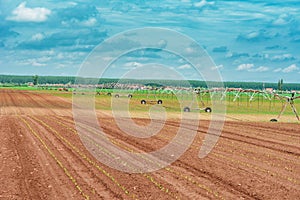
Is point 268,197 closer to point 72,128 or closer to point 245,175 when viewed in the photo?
point 245,175

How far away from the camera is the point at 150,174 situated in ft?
45.8

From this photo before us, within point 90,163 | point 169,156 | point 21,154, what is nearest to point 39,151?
point 21,154

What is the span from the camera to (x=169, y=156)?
17.6 metres

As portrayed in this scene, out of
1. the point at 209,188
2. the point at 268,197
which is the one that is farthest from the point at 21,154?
the point at 268,197

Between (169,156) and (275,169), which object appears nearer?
(275,169)

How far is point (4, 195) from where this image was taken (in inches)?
446

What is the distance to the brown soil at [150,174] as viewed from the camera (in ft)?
38.3

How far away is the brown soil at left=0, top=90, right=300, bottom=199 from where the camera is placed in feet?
38.3

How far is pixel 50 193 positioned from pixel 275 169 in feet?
24.6

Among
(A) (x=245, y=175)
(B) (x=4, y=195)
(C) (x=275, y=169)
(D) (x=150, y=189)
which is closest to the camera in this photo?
(B) (x=4, y=195)

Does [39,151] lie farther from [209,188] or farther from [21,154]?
[209,188]

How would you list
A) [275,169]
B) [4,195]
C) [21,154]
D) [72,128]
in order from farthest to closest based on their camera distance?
[72,128] → [21,154] → [275,169] → [4,195]

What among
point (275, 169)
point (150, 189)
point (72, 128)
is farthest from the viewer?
point (72, 128)

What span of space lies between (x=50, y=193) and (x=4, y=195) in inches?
41.7
